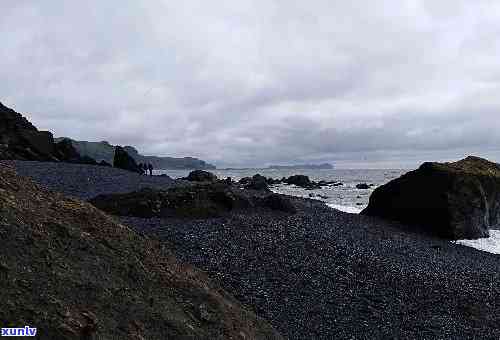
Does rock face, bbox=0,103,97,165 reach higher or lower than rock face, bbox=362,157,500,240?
higher

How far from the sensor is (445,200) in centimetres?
2320

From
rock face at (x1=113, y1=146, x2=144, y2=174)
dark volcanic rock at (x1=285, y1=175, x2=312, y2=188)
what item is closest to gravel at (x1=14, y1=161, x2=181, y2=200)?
rock face at (x1=113, y1=146, x2=144, y2=174)

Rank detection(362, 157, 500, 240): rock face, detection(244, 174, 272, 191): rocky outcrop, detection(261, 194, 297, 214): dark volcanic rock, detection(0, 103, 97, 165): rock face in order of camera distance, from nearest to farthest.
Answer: detection(261, 194, 297, 214): dark volcanic rock
detection(362, 157, 500, 240): rock face
detection(0, 103, 97, 165): rock face
detection(244, 174, 272, 191): rocky outcrop

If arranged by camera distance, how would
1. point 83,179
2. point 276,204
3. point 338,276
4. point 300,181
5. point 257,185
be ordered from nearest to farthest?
point 338,276, point 276,204, point 83,179, point 257,185, point 300,181

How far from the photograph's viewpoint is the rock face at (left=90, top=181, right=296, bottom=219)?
17.4 meters

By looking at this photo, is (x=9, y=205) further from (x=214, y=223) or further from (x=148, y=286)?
(x=214, y=223)

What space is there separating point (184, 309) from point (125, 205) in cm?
1135

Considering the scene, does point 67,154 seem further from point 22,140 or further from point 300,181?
point 300,181

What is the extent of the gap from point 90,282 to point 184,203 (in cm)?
1213

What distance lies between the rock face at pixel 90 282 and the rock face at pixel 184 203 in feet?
28.5

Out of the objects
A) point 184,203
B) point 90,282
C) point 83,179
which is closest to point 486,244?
point 184,203

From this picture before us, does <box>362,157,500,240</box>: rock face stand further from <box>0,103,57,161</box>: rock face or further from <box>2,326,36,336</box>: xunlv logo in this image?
<box>0,103,57,161</box>: rock face

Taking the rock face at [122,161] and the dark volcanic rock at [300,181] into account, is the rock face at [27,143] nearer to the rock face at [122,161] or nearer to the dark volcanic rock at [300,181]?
the rock face at [122,161]

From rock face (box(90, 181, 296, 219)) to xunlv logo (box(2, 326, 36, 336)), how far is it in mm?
12303
